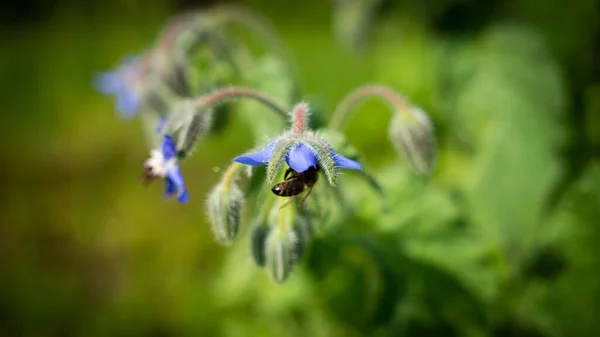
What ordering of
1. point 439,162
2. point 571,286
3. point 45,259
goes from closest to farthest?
point 571,286 < point 439,162 < point 45,259

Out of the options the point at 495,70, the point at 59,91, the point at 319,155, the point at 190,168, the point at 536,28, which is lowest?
the point at 319,155

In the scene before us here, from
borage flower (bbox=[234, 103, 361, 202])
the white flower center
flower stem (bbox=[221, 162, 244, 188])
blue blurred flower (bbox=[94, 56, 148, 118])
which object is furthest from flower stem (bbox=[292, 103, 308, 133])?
blue blurred flower (bbox=[94, 56, 148, 118])

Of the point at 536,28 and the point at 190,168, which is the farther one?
the point at 190,168

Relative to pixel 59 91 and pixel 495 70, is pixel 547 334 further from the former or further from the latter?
pixel 59 91

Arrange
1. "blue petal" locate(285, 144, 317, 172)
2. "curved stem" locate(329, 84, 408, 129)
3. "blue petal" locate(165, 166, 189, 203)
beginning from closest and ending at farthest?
"blue petal" locate(285, 144, 317, 172) → "blue petal" locate(165, 166, 189, 203) → "curved stem" locate(329, 84, 408, 129)

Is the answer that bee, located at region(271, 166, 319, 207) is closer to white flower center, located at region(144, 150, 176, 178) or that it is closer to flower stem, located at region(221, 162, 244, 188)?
flower stem, located at region(221, 162, 244, 188)

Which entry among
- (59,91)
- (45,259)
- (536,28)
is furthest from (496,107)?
(59,91)

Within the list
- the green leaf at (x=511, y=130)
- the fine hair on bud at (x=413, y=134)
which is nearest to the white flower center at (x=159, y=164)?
the fine hair on bud at (x=413, y=134)
